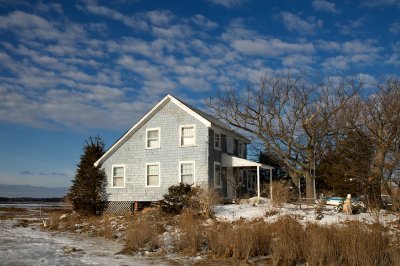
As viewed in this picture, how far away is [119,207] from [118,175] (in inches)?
85.7

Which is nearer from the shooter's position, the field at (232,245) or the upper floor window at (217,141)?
the field at (232,245)

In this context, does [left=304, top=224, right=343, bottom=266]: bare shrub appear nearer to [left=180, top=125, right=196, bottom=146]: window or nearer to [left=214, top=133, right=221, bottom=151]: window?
[left=180, top=125, right=196, bottom=146]: window

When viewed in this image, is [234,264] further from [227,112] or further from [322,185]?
[322,185]

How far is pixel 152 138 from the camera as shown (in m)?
29.6

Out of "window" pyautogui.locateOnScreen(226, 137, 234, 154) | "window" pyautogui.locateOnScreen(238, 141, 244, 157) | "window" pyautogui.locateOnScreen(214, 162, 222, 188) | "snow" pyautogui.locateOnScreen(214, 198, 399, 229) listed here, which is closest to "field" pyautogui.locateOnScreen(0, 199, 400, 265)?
"snow" pyautogui.locateOnScreen(214, 198, 399, 229)

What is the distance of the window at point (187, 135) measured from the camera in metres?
28.3

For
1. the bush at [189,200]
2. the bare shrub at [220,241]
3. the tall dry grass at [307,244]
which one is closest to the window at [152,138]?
the bush at [189,200]

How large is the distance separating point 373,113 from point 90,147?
62.5 feet

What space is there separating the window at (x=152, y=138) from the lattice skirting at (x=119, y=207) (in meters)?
4.12

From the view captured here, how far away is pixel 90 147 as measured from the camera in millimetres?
31656

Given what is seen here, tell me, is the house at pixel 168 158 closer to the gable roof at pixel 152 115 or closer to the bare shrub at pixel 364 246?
the gable roof at pixel 152 115

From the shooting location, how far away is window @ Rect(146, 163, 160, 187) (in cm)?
2902

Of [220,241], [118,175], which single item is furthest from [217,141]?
[220,241]

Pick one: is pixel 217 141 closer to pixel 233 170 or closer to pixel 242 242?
pixel 233 170
